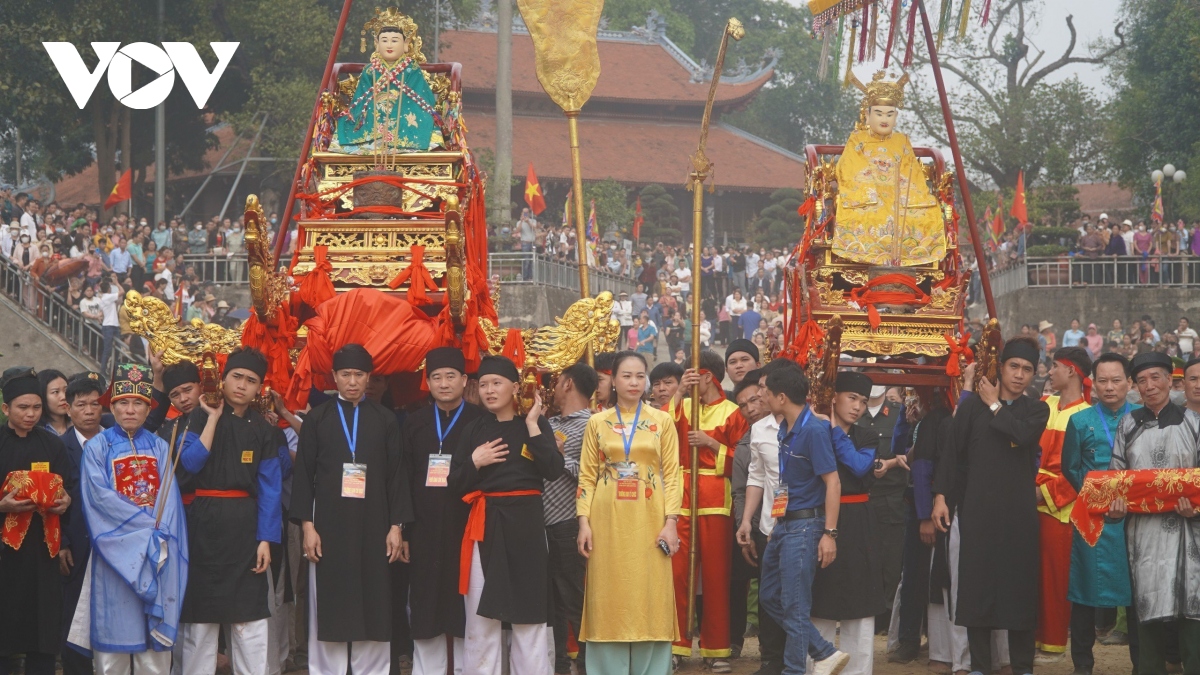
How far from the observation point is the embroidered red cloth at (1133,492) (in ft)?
22.7

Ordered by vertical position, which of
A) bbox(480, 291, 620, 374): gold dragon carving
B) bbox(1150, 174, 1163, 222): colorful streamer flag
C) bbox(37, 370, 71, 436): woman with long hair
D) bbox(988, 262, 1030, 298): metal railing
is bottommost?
bbox(37, 370, 71, 436): woman with long hair

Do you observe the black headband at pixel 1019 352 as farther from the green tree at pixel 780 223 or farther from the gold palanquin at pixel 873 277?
the green tree at pixel 780 223

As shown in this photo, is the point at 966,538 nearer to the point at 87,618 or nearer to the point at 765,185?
the point at 87,618

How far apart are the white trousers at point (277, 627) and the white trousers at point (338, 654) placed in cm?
28

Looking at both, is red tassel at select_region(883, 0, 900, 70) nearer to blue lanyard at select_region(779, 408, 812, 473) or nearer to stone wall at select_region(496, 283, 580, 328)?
blue lanyard at select_region(779, 408, 812, 473)

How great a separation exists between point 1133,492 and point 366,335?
3954 mm

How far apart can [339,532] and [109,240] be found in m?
13.9

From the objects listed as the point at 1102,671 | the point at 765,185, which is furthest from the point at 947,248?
the point at 765,185

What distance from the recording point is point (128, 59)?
75.5ft

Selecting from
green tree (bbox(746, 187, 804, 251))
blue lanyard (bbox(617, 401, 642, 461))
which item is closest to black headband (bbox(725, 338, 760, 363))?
blue lanyard (bbox(617, 401, 642, 461))

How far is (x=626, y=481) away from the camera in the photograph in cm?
702

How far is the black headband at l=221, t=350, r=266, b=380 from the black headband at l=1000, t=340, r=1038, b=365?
3859 millimetres

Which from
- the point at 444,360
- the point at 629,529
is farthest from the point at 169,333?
the point at 629,529

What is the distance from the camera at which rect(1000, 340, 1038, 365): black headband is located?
24.3 ft
